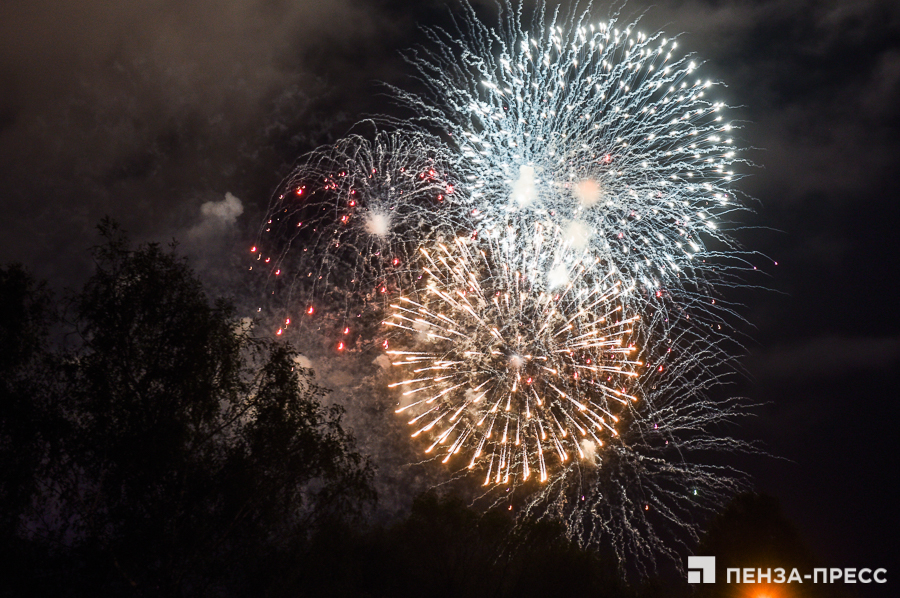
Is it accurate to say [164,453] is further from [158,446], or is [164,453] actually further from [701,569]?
[701,569]

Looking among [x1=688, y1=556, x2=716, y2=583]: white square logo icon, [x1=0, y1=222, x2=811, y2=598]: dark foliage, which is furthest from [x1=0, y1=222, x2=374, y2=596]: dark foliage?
[x1=688, y1=556, x2=716, y2=583]: white square logo icon

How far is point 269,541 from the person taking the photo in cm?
1426

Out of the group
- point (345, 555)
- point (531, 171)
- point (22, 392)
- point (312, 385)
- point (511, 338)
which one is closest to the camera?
point (22, 392)

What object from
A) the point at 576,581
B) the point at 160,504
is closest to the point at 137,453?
the point at 160,504

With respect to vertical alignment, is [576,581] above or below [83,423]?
below

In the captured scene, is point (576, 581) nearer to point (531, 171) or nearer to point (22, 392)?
point (531, 171)

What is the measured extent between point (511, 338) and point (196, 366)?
11.3 metres

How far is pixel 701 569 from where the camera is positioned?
29.5m

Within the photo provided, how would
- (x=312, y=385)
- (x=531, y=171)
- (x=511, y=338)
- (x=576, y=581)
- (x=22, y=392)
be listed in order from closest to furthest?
(x=22, y=392), (x=312, y=385), (x=531, y=171), (x=511, y=338), (x=576, y=581)

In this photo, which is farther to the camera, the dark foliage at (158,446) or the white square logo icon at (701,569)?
the white square logo icon at (701,569)

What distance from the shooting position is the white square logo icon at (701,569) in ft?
93.1

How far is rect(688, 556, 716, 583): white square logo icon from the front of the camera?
2837 cm

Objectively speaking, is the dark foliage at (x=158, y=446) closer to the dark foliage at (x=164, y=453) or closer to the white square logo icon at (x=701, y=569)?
the dark foliage at (x=164, y=453)

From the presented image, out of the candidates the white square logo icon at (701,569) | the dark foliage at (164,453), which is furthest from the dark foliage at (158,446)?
the white square logo icon at (701,569)
